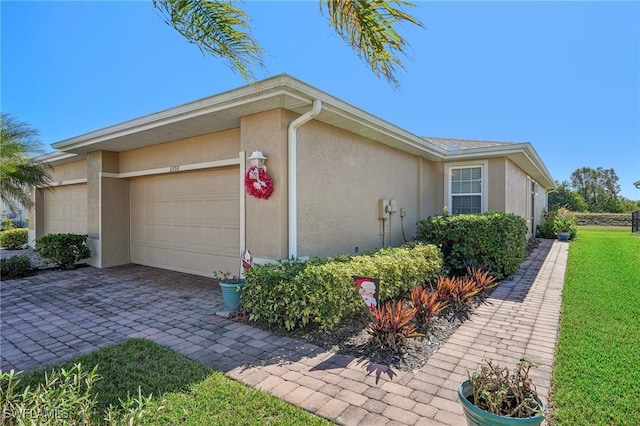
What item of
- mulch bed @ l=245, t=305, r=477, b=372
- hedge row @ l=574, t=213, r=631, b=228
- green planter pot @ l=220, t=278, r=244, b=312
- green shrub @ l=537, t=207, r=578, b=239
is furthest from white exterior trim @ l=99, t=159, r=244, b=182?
hedge row @ l=574, t=213, r=631, b=228

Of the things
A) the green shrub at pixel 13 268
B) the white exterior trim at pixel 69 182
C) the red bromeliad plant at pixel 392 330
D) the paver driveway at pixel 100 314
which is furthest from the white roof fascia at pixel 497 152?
the green shrub at pixel 13 268

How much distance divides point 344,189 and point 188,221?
403 cm

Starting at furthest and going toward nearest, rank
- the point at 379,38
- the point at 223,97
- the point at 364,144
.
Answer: the point at 364,144
the point at 223,97
the point at 379,38

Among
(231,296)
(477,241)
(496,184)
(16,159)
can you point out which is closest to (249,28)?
(231,296)

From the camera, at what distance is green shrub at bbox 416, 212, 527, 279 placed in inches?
300

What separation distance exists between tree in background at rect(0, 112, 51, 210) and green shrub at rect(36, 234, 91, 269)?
1.27 meters

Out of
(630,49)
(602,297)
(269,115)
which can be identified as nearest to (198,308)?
(269,115)

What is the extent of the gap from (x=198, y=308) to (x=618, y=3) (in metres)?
9.93

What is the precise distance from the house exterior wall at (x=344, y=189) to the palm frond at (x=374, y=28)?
2960mm

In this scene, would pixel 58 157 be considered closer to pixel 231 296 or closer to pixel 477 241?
pixel 231 296

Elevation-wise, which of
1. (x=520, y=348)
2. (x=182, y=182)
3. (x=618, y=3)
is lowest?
(x=520, y=348)

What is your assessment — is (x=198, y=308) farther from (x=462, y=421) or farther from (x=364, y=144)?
(x=364, y=144)

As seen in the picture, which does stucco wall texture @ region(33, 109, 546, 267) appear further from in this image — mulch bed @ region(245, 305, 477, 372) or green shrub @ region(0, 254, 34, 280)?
mulch bed @ region(245, 305, 477, 372)

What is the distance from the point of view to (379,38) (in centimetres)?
305
